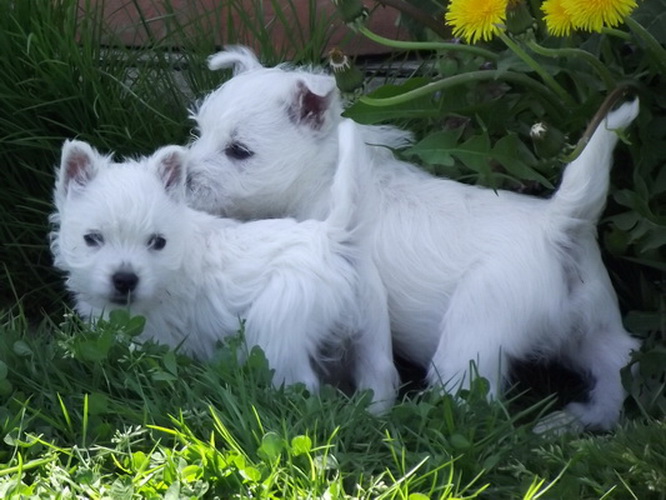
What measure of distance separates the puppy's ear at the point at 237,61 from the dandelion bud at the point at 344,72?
0.80 metres

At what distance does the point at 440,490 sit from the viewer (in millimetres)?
2953

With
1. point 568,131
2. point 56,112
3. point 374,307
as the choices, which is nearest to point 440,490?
point 374,307

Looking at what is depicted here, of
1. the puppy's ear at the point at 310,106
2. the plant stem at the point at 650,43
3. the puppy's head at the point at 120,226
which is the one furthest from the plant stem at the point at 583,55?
the puppy's head at the point at 120,226

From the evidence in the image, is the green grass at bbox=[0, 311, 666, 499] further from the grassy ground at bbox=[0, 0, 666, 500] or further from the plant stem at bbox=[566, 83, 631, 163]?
the plant stem at bbox=[566, 83, 631, 163]

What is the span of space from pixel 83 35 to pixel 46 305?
1077 millimetres

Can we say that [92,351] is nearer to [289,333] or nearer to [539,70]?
[289,333]

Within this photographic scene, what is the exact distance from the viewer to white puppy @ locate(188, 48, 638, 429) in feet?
11.9

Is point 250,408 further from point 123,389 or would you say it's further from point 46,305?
point 46,305

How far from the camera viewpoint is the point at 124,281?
3.71m

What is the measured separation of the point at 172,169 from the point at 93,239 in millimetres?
345

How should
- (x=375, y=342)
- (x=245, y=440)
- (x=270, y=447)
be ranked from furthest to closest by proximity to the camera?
1. (x=375, y=342)
2. (x=245, y=440)
3. (x=270, y=447)

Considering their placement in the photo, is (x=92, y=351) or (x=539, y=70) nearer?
(x=92, y=351)

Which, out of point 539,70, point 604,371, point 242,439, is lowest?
point 604,371

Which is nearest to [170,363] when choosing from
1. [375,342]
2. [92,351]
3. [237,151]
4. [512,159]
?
[92,351]
